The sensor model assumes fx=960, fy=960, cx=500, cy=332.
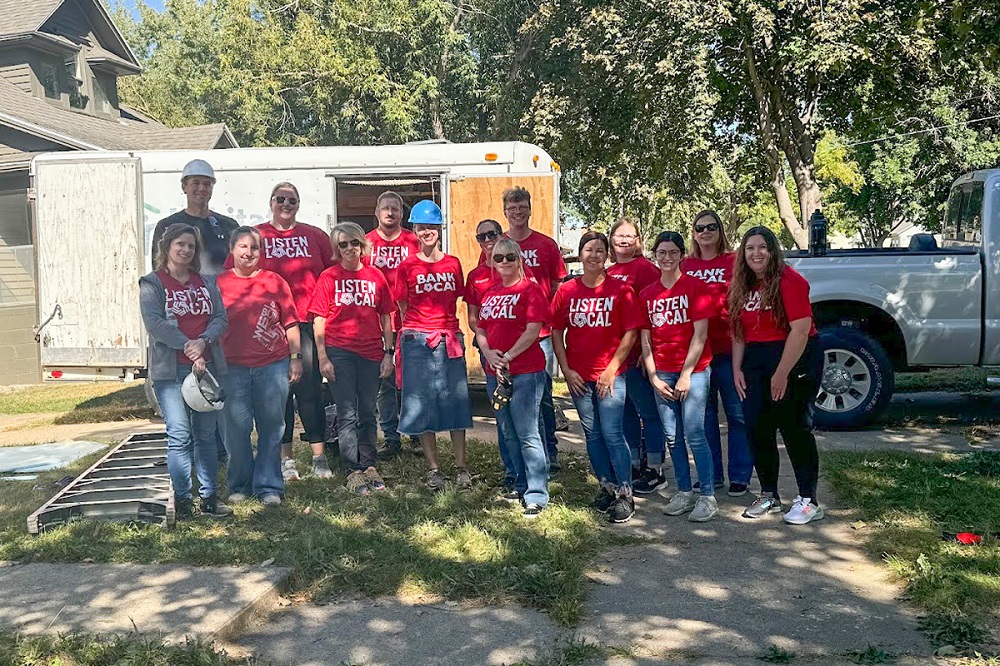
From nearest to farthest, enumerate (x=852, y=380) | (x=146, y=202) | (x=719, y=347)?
(x=719, y=347)
(x=852, y=380)
(x=146, y=202)

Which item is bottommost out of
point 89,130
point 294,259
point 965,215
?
point 294,259

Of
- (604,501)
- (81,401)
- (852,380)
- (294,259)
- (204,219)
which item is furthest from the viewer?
(81,401)

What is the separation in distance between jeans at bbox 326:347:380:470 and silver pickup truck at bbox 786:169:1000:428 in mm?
3775

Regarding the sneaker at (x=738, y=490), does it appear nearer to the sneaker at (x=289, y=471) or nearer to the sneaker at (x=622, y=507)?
the sneaker at (x=622, y=507)

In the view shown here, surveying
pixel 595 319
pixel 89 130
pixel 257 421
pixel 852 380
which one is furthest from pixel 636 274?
pixel 89 130

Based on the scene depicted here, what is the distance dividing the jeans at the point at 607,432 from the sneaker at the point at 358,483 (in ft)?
5.02

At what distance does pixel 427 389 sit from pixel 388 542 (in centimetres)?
135

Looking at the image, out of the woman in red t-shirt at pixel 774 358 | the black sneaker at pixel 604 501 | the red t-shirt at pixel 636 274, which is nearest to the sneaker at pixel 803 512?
the woman in red t-shirt at pixel 774 358

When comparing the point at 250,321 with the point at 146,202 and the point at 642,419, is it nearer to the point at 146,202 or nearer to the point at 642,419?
the point at 642,419

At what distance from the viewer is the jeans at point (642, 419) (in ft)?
19.7

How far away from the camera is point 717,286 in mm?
5824

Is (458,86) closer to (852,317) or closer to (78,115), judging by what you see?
(78,115)

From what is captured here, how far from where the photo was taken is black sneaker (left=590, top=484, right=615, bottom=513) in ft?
18.9

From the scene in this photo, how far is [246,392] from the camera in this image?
597 centimetres
